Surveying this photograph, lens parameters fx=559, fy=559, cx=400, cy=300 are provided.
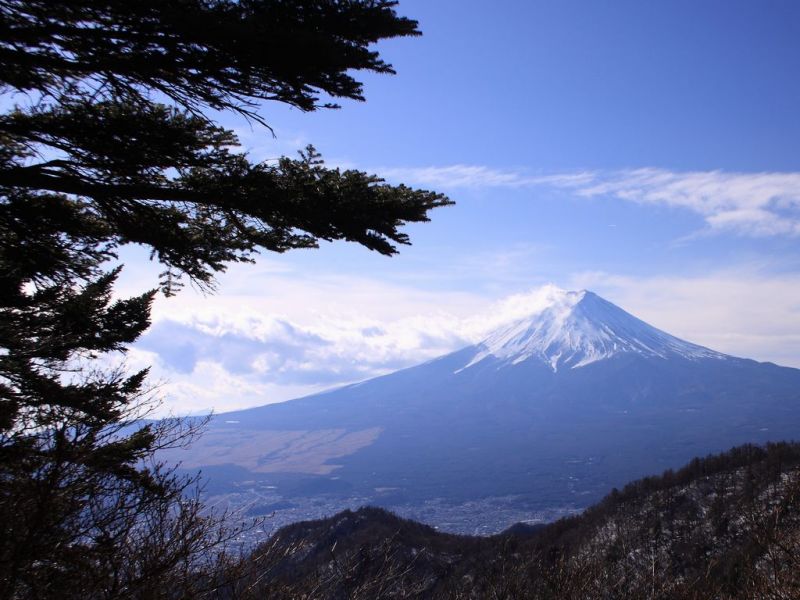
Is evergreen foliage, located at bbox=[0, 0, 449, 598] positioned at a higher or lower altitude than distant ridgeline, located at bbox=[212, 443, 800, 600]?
higher

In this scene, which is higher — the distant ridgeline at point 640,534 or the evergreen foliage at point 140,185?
the evergreen foliage at point 140,185

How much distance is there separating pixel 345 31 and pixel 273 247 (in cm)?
241

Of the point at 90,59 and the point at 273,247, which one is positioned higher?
the point at 90,59

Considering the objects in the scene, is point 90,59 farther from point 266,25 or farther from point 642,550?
point 642,550

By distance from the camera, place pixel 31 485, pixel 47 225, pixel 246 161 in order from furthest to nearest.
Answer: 1. pixel 47 225
2. pixel 246 161
3. pixel 31 485

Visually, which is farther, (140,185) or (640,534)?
(640,534)

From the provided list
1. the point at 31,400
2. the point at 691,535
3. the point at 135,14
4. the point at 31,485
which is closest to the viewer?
the point at 135,14

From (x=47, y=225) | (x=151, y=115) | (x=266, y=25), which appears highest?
(x=266, y=25)

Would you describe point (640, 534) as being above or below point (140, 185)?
below

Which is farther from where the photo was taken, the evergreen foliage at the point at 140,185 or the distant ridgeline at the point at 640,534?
the distant ridgeline at the point at 640,534

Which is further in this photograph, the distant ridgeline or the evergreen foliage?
the distant ridgeline

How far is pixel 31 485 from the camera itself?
16.9ft

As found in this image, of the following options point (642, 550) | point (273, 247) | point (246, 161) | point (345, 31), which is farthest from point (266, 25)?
point (642, 550)

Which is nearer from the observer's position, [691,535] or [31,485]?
[31,485]
